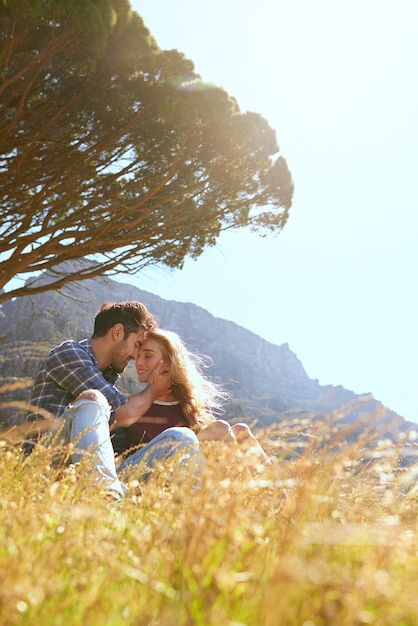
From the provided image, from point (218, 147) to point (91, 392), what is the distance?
741 cm

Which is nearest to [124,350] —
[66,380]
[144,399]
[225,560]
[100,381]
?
[144,399]

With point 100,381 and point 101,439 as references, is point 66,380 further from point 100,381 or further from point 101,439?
point 101,439

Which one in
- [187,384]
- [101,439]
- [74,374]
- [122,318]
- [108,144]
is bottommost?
[101,439]

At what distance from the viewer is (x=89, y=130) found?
9234 mm

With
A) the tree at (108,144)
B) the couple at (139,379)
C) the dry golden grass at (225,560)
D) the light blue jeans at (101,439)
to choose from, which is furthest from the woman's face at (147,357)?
the tree at (108,144)

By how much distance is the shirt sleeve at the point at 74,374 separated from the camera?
13.2 ft

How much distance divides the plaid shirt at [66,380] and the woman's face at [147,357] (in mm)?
586

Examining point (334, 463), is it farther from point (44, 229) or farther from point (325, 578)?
point (44, 229)

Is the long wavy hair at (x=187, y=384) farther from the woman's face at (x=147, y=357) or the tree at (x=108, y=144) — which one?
the tree at (x=108, y=144)

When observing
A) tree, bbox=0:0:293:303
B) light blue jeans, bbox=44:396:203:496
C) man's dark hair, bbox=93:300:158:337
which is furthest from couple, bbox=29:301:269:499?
tree, bbox=0:0:293:303

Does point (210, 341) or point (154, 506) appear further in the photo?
point (210, 341)

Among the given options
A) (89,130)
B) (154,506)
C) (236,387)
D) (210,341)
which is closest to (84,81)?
(89,130)

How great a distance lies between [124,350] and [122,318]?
297 millimetres

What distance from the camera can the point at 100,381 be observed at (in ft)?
13.4
